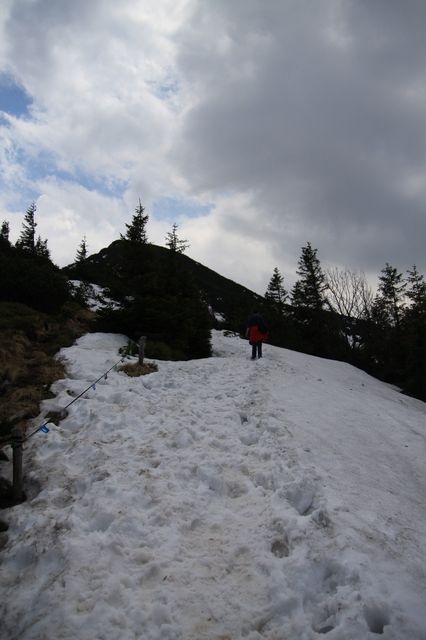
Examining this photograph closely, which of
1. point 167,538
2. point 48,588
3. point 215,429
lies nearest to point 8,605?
point 48,588

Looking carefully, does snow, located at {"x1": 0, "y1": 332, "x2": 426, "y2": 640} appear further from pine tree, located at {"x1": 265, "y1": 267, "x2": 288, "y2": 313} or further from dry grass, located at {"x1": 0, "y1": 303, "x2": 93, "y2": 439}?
pine tree, located at {"x1": 265, "y1": 267, "x2": 288, "y2": 313}

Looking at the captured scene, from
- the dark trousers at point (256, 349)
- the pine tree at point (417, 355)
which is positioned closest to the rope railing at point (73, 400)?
the dark trousers at point (256, 349)

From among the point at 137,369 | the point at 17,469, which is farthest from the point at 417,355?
the point at 17,469

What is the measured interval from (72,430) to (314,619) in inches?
212

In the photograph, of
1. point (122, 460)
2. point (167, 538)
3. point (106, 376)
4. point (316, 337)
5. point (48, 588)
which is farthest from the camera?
point (316, 337)

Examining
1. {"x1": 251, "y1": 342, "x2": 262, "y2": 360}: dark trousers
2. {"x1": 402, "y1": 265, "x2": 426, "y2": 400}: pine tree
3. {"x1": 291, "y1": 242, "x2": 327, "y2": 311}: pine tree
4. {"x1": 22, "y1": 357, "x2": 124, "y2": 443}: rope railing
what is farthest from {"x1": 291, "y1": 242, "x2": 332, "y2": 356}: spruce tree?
{"x1": 22, "y1": 357, "x2": 124, "y2": 443}: rope railing

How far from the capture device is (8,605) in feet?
11.6

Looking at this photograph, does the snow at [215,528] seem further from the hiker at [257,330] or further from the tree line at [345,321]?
the tree line at [345,321]

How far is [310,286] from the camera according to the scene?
1422 inches

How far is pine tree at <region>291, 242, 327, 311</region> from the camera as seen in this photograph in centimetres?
3541

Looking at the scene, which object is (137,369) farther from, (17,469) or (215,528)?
(215,528)

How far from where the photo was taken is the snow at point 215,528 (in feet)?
11.1

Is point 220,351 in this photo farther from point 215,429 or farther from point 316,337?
point 316,337

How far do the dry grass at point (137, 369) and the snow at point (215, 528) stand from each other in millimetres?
2635
